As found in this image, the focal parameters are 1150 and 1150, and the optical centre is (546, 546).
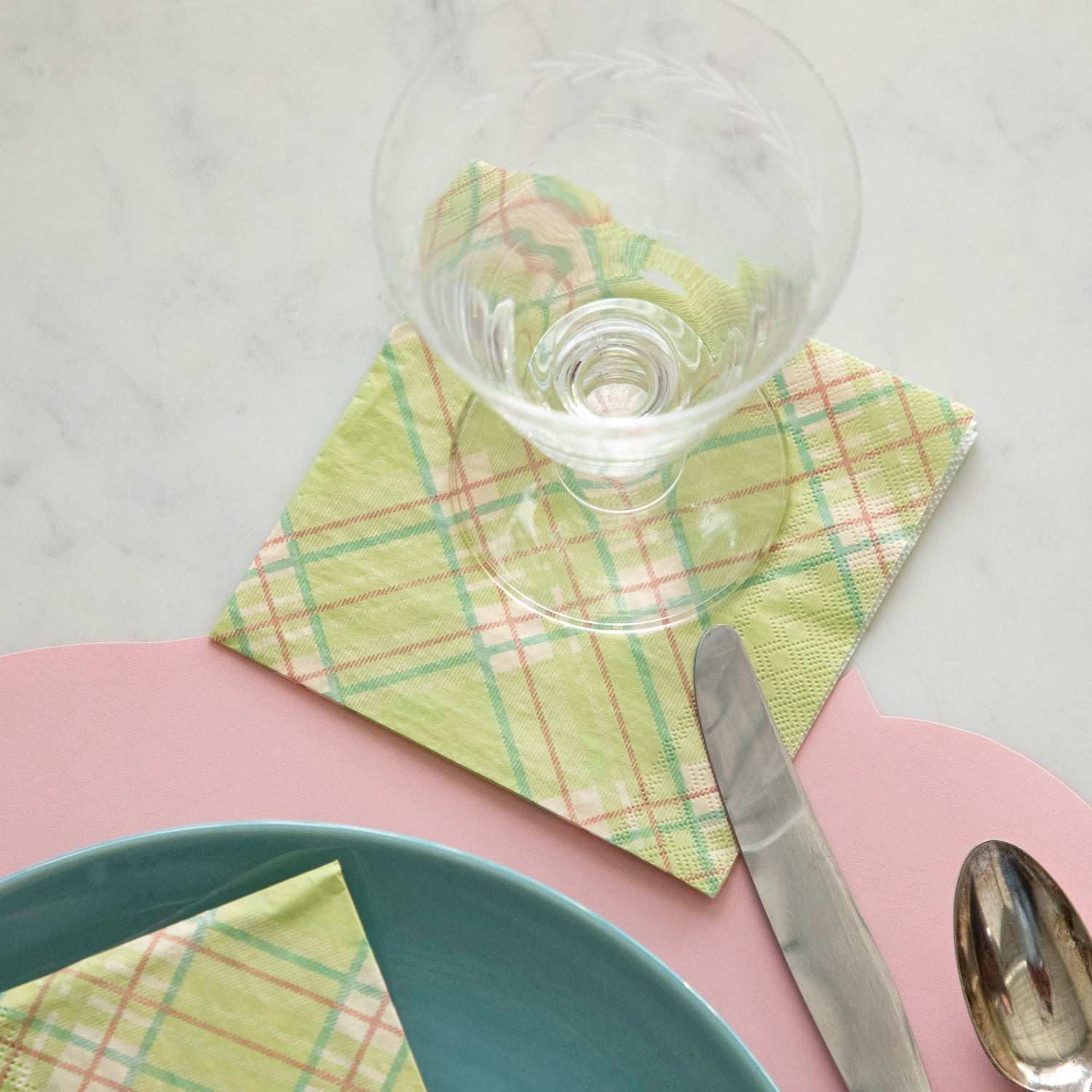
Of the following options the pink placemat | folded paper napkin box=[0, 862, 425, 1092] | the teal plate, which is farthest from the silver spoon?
folded paper napkin box=[0, 862, 425, 1092]

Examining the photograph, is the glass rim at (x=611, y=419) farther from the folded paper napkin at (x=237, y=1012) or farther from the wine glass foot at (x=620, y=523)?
the folded paper napkin at (x=237, y=1012)

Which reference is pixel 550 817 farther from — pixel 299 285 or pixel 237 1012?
pixel 299 285

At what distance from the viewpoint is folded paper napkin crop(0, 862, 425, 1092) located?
451 millimetres

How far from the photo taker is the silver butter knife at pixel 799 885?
0.50m

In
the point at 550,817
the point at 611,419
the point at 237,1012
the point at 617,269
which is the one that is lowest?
the point at 237,1012

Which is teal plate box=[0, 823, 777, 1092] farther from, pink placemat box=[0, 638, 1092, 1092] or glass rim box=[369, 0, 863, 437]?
glass rim box=[369, 0, 863, 437]

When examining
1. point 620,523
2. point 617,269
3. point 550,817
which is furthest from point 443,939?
point 617,269

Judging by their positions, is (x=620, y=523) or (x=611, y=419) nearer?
(x=611, y=419)

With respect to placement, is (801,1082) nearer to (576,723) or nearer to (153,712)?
(576,723)

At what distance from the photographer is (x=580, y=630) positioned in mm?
541

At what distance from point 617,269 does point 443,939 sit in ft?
1.02

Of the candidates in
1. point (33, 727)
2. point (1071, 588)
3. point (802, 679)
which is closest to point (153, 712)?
point (33, 727)

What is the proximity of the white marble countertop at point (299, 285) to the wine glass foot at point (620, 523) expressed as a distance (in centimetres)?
7

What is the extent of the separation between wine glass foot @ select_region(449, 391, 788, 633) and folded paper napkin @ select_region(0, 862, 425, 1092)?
0.17m
